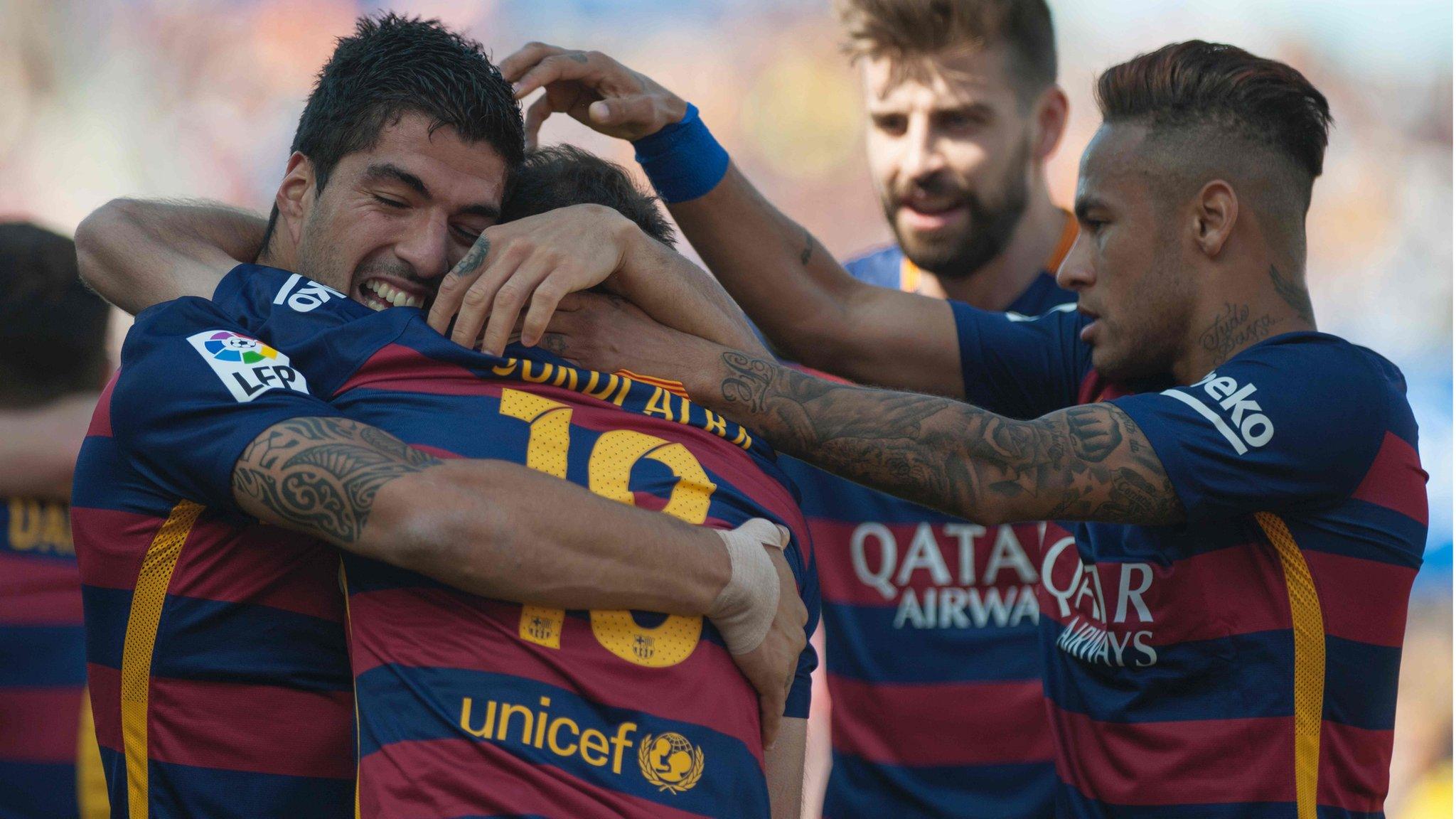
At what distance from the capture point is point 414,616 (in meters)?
1.79

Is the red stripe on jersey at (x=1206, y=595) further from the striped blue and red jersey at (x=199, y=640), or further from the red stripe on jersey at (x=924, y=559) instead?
the striped blue and red jersey at (x=199, y=640)

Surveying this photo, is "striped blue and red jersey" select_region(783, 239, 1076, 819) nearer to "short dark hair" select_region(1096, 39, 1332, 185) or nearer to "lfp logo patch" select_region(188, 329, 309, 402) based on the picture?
"short dark hair" select_region(1096, 39, 1332, 185)

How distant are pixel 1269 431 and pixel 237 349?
162 cm

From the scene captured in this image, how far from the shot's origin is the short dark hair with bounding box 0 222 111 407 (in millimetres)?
3125

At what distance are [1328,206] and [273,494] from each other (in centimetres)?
736

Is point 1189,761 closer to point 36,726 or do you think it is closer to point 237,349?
point 237,349

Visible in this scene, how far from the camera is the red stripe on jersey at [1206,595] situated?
7.30 feet

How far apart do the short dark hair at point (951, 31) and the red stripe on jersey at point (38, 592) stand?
2.51m

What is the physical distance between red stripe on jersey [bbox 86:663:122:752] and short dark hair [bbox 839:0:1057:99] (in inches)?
103

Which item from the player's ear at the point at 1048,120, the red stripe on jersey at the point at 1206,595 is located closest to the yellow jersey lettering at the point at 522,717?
the red stripe on jersey at the point at 1206,595

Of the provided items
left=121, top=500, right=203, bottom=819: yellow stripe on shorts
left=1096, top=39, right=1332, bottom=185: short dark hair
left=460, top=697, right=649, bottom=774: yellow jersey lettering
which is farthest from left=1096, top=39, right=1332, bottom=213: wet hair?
left=121, top=500, right=203, bottom=819: yellow stripe on shorts

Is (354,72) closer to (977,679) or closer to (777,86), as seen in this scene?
(977,679)

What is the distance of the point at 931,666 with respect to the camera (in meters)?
3.20

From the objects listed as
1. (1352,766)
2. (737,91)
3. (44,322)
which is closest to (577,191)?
(44,322)
